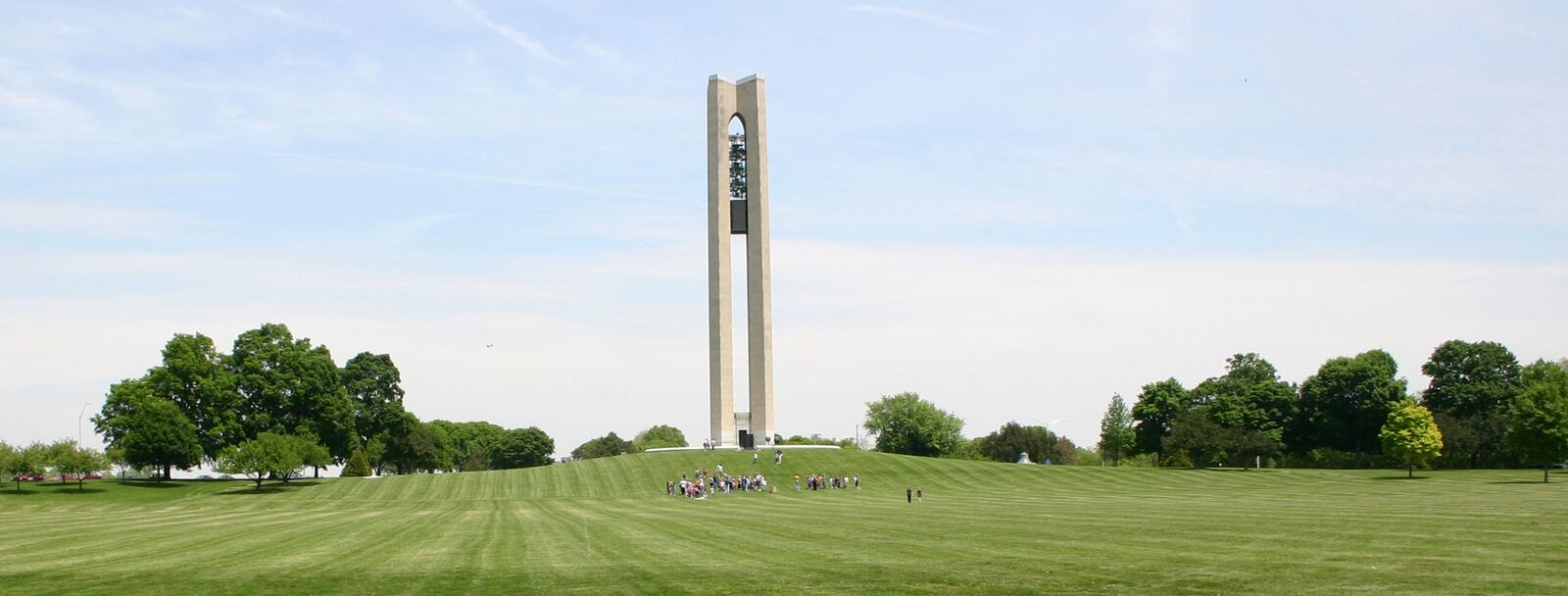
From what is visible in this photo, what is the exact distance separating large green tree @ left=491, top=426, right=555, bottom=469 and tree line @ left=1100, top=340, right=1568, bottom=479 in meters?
92.7

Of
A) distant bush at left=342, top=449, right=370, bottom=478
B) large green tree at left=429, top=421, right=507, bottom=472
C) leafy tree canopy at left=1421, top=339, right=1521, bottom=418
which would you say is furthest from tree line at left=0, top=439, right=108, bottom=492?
leafy tree canopy at left=1421, top=339, right=1521, bottom=418

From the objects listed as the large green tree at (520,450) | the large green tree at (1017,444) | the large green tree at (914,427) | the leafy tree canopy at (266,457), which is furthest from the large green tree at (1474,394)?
the large green tree at (520,450)

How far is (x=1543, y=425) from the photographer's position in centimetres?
7219

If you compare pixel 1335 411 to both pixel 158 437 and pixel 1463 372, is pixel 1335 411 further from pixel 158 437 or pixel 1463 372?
pixel 158 437

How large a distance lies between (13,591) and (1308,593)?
66.6 feet

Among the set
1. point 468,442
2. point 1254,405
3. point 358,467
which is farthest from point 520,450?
point 1254,405

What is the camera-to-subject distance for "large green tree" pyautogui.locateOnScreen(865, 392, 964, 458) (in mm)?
132375

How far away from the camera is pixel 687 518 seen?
42.7 metres

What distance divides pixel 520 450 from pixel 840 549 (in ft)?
519

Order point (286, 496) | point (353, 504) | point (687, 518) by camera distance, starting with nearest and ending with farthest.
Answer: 1. point (687, 518)
2. point (353, 504)
3. point (286, 496)

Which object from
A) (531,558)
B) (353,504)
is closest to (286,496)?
(353,504)

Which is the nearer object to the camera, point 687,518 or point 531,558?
point 531,558

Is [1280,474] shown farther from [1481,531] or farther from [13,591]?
[13,591]

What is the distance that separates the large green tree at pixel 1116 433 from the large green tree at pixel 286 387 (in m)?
83.5
